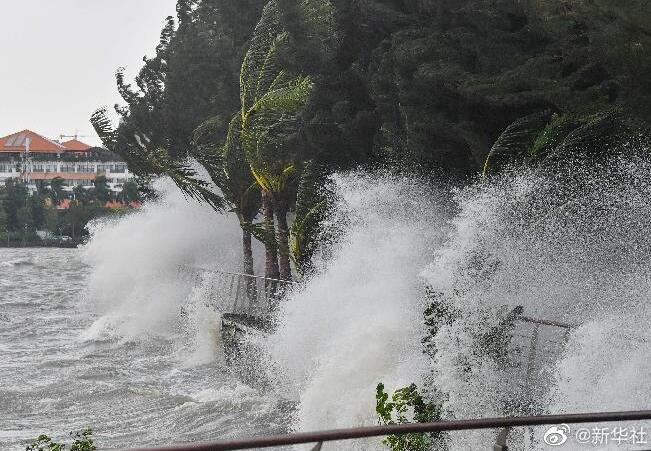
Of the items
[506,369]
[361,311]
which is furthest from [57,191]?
[506,369]

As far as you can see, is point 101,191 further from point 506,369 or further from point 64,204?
point 506,369

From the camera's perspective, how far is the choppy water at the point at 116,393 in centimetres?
1739

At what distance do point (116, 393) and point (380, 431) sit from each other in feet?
56.0

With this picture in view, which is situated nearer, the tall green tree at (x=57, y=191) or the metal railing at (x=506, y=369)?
the metal railing at (x=506, y=369)

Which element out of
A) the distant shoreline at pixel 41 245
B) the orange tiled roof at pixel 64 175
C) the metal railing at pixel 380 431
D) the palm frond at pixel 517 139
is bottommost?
the distant shoreline at pixel 41 245

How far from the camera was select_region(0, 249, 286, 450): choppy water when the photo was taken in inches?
685

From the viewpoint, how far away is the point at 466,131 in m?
19.6

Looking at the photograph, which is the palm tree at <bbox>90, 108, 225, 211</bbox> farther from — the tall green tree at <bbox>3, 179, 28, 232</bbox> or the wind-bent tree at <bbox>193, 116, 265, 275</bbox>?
the tall green tree at <bbox>3, 179, 28, 232</bbox>

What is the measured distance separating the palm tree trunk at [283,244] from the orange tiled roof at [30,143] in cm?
15204

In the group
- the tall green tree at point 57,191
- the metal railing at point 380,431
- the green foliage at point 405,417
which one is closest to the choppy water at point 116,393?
the green foliage at point 405,417

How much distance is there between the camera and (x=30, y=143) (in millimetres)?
183625

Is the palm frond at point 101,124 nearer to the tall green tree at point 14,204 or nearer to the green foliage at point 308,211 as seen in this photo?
the green foliage at point 308,211

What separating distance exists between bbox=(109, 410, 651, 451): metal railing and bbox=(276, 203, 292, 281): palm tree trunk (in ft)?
70.8

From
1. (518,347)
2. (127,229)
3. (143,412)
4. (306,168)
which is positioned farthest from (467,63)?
(127,229)
